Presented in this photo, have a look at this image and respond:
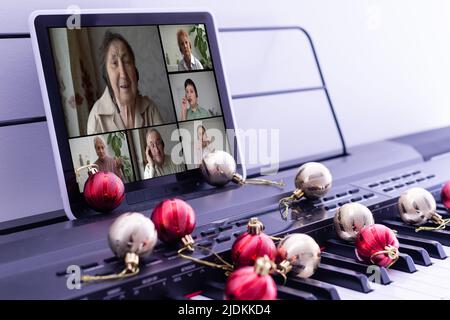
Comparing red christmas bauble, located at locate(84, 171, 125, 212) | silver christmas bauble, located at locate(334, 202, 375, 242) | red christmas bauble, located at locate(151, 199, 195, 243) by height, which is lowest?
silver christmas bauble, located at locate(334, 202, 375, 242)

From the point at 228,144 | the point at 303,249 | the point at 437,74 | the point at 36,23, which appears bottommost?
the point at 303,249

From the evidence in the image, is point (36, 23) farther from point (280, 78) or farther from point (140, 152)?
point (280, 78)

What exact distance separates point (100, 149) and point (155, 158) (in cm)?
9

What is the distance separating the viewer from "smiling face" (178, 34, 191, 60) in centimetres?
87

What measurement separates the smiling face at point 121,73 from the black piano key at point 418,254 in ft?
1.41

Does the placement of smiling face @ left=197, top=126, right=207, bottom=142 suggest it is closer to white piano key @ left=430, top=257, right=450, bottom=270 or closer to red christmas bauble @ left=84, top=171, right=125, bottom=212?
red christmas bauble @ left=84, top=171, right=125, bottom=212

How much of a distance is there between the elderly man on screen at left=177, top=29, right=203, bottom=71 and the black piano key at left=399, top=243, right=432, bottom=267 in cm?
42

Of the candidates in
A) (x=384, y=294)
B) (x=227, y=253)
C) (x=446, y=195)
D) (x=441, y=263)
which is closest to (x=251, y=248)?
(x=227, y=253)

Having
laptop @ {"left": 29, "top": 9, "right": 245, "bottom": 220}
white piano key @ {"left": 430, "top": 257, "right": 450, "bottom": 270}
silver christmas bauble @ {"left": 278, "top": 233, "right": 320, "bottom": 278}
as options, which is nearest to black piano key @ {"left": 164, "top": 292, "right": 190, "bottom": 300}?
silver christmas bauble @ {"left": 278, "top": 233, "right": 320, "bottom": 278}

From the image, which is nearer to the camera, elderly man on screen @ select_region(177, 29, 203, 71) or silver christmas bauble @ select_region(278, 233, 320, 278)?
silver christmas bauble @ select_region(278, 233, 320, 278)

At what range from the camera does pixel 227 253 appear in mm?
638

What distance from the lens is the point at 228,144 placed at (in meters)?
0.91
